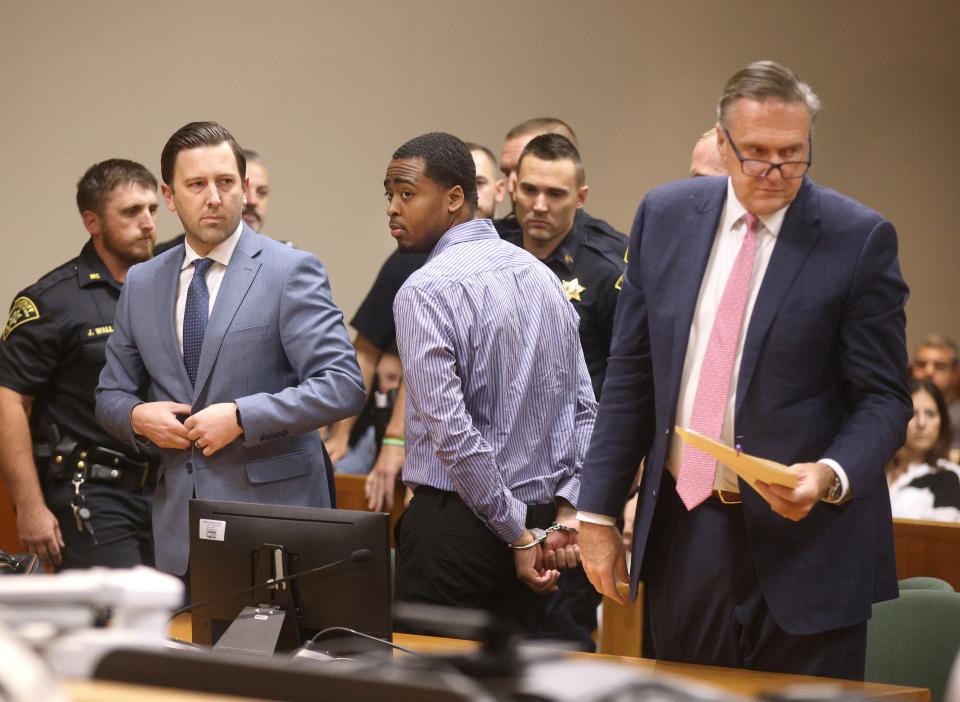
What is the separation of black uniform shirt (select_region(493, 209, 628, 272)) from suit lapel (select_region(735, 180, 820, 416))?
184 centimetres

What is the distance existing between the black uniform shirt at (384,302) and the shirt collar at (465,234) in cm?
134

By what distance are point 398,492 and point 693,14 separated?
4.07 metres

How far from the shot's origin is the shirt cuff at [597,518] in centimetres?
232

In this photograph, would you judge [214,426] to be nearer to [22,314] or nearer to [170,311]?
[170,311]

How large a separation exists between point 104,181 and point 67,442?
82 cm

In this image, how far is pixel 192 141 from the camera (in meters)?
3.09

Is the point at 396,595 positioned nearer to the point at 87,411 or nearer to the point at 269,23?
the point at 87,411

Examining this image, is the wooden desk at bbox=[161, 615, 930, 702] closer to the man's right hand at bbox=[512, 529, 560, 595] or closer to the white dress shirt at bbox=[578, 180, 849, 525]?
the white dress shirt at bbox=[578, 180, 849, 525]

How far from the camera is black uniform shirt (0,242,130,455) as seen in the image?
370cm

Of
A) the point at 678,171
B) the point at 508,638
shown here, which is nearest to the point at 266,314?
the point at 508,638

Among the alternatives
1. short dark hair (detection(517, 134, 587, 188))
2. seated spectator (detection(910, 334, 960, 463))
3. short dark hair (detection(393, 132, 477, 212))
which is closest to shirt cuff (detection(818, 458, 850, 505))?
short dark hair (detection(393, 132, 477, 212))

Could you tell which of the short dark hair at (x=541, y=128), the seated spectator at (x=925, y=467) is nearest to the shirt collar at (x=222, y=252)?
the short dark hair at (x=541, y=128)

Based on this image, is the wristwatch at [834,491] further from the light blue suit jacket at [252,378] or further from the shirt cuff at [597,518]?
the light blue suit jacket at [252,378]

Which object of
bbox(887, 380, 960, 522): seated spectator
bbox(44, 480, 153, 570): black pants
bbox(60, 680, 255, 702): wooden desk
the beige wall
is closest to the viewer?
bbox(60, 680, 255, 702): wooden desk
